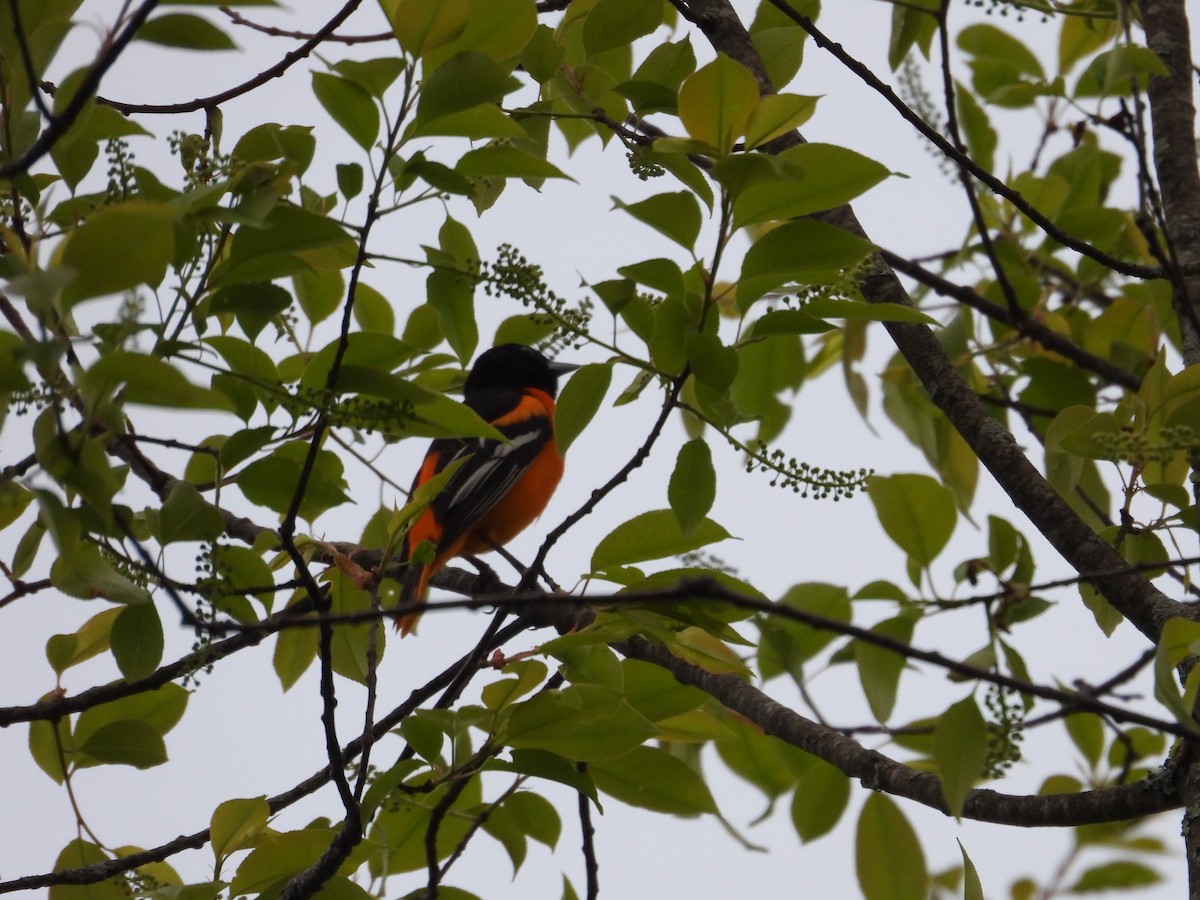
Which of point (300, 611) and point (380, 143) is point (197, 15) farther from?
point (300, 611)

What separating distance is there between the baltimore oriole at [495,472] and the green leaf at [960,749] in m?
2.41

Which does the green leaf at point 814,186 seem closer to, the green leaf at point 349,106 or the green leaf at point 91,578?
the green leaf at point 349,106

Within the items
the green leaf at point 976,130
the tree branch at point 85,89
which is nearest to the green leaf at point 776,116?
the tree branch at point 85,89

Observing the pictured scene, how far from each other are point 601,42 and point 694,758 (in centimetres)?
170

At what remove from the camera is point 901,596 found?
233 centimetres

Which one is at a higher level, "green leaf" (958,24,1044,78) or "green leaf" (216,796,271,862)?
"green leaf" (958,24,1044,78)

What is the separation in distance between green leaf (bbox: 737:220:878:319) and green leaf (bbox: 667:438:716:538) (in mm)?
262

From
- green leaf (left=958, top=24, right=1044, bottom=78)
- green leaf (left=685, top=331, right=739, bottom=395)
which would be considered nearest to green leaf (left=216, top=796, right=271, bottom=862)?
green leaf (left=685, top=331, right=739, bottom=395)

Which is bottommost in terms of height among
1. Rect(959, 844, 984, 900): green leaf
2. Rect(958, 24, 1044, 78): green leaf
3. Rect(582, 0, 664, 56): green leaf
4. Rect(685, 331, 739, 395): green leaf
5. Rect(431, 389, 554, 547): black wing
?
Rect(959, 844, 984, 900): green leaf

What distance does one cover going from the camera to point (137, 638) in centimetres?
188

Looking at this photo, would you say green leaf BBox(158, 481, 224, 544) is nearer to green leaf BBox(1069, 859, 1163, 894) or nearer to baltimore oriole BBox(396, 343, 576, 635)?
green leaf BBox(1069, 859, 1163, 894)

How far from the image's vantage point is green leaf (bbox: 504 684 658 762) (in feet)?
5.68

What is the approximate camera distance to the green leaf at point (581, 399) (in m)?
1.83

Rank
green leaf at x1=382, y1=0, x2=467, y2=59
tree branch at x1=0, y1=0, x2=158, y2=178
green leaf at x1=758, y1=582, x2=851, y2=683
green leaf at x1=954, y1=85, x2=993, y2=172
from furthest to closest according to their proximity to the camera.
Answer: green leaf at x1=954, y1=85, x2=993, y2=172 < green leaf at x1=758, y1=582, x2=851, y2=683 < green leaf at x1=382, y1=0, x2=467, y2=59 < tree branch at x1=0, y1=0, x2=158, y2=178
